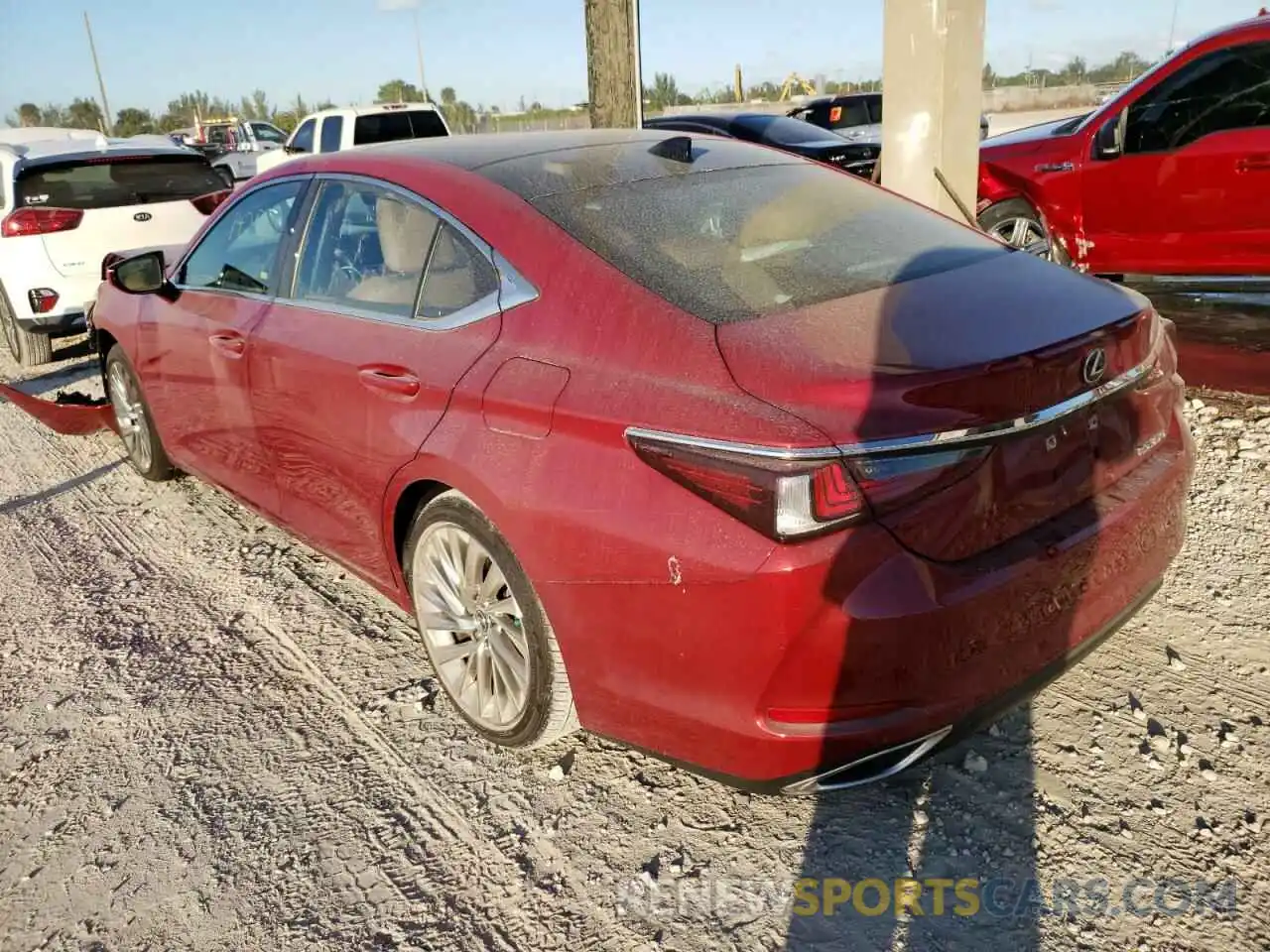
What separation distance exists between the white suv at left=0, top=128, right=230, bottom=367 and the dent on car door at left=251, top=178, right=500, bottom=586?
4.72 metres

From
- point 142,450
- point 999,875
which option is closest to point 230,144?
point 142,450

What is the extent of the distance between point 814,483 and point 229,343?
263cm

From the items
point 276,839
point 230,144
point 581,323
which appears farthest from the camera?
point 230,144

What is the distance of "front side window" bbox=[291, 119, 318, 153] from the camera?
14.8 meters

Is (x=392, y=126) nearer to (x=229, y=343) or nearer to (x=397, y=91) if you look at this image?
(x=229, y=343)

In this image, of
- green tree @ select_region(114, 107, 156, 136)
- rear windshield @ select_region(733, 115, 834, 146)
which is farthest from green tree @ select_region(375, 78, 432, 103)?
rear windshield @ select_region(733, 115, 834, 146)

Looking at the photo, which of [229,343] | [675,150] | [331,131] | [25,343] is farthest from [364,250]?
[331,131]

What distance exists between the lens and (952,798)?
2535 millimetres

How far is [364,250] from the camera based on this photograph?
3213 mm

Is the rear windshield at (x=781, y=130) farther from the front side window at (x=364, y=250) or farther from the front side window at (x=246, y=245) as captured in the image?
the front side window at (x=364, y=250)

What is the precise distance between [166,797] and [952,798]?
2.11 m

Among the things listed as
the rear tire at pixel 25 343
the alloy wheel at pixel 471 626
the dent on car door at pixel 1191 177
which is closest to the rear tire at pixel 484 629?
the alloy wheel at pixel 471 626

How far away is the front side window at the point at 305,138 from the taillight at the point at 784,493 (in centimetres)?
1428

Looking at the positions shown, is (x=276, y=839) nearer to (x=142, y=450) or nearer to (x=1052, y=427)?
(x=1052, y=427)
